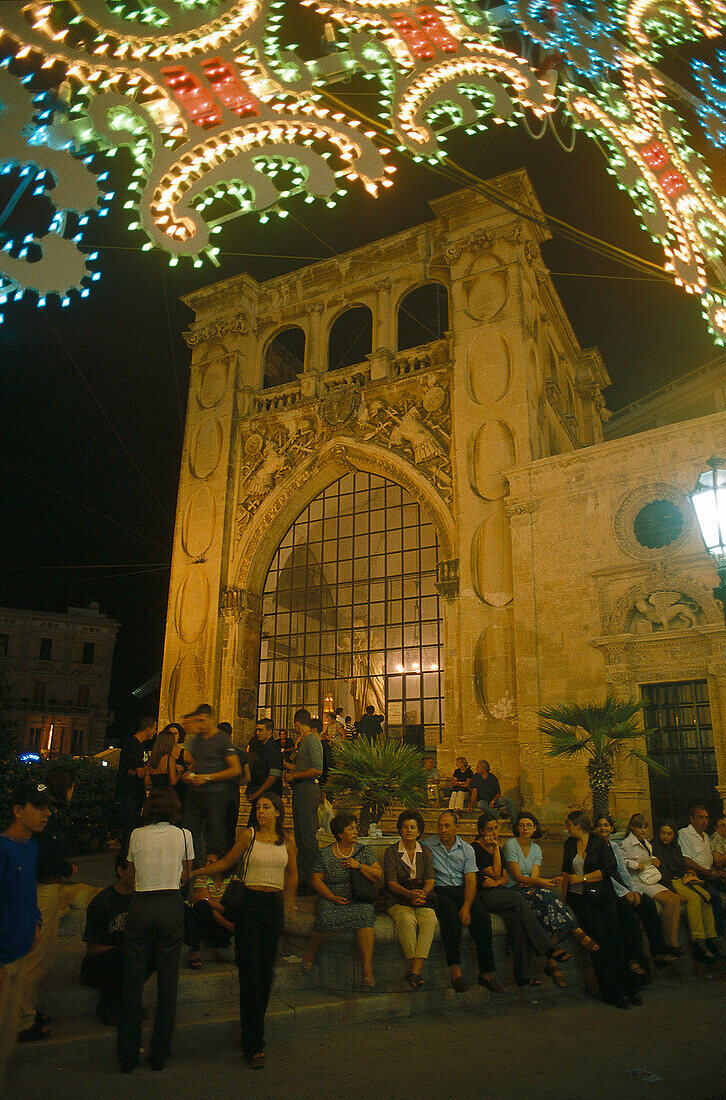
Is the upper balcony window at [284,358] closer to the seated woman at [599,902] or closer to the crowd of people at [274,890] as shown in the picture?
the crowd of people at [274,890]

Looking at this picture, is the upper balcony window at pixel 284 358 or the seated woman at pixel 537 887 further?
the upper balcony window at pixel 284 358

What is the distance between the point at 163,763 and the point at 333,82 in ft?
20.5

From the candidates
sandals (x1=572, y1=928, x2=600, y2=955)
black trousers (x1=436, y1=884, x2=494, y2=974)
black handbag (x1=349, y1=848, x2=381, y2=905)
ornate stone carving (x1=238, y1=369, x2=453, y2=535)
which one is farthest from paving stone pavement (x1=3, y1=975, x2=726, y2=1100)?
ornate stone carving (x1=238, y1=369, x2=453, y2=535)

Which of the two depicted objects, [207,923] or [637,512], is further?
[637,512]

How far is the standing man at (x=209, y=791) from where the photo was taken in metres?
6.75

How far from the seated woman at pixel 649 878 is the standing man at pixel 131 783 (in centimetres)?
473

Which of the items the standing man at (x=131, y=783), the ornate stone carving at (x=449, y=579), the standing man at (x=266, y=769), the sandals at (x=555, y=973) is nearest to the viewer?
the sandals at (x=555, y=973)

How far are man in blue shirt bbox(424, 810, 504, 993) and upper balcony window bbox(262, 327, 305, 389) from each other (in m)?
20.0

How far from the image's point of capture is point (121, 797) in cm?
696

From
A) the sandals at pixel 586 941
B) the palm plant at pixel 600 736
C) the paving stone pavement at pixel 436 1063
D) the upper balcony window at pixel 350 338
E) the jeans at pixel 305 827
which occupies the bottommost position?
the paving stone pavement at pixel 436 1063

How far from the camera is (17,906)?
3926mm

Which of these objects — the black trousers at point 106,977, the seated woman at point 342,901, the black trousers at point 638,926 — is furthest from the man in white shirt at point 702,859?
the black trousers at point 106,977

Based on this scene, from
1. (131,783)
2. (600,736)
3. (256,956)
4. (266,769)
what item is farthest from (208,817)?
(600,736)

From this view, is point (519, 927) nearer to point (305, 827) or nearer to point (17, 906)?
point (305, 827)
